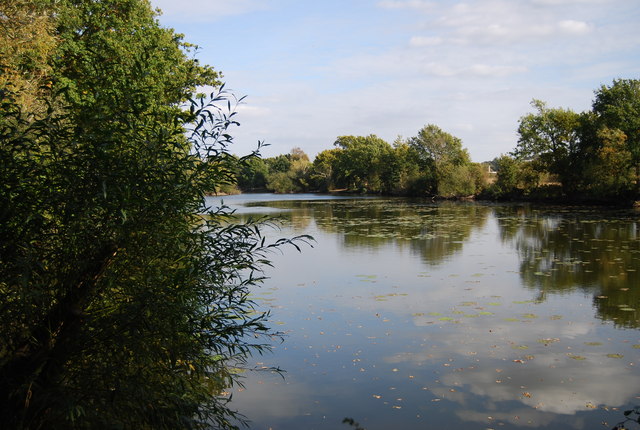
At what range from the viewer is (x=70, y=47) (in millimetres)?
19344

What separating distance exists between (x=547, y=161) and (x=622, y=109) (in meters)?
8.12

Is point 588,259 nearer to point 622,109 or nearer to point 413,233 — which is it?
point 413,233

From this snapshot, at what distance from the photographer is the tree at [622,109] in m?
37.4

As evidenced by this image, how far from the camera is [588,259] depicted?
1534 centimetres

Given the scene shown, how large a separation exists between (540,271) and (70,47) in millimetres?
18462

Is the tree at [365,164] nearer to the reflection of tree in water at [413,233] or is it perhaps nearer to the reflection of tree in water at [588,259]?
the reflection of tree in water at [413,233]

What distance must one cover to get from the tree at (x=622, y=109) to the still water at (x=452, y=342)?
25.2 metres

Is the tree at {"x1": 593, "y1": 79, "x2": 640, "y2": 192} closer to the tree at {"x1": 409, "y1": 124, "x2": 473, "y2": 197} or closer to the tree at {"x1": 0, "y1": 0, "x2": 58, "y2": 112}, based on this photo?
the tree at {"x1": 409, "y1": 124, "x2": 473, "y2": 197}

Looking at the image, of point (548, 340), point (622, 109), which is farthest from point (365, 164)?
point (548, 340)

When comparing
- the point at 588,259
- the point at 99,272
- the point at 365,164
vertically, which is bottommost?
the point at 588,259

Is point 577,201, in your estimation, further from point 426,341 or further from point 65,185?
point 65,185

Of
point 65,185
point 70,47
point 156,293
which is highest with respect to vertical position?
point 70,47

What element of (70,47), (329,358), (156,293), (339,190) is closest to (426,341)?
(329,358)

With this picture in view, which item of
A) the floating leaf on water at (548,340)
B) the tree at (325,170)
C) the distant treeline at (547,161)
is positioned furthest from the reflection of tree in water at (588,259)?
the tree at (325,170)
